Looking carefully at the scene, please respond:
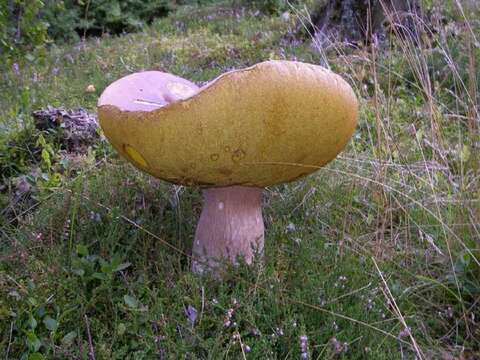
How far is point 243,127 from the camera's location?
146 centimetres

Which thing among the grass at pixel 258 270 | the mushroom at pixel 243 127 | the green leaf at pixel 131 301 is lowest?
the grass at pixel 258 270

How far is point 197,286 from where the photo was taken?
1699 mm

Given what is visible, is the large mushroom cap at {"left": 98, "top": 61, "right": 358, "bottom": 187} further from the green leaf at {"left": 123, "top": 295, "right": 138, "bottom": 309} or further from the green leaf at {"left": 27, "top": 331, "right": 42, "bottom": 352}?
the green leaf at {"left": 27, "top": 331, "right": 42, "bottom": 352}

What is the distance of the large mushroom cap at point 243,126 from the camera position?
142 cm

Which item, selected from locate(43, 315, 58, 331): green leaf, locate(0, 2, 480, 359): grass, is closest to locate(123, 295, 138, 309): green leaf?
locate(0, 2, 480, 359): grass

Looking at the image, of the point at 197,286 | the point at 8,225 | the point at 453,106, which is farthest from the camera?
the point at 453,106

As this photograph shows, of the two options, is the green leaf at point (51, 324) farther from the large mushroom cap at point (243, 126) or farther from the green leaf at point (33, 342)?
the large mushroom cap at point (243, 126)

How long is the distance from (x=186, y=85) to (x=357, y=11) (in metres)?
3.22

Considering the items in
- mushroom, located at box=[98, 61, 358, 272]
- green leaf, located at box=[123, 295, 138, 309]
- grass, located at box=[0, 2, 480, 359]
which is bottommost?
grass, located at box=[0, 2, 480, 359]

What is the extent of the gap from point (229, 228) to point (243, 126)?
21.7 inches

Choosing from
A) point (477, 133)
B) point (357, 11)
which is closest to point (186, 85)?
point (477, 133)

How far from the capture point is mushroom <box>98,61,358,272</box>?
1.42 metres

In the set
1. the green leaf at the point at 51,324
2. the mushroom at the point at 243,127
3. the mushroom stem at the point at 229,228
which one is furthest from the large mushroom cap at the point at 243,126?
the green leaf at the point at 51,324

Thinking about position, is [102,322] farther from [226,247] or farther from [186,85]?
[186,85]
